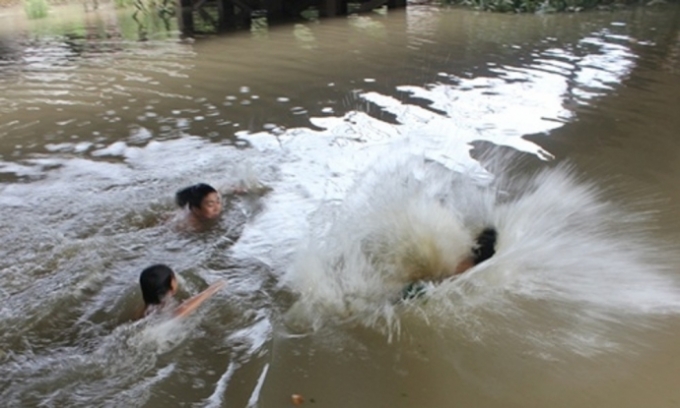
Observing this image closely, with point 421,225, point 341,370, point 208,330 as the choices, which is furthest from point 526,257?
point 208,330

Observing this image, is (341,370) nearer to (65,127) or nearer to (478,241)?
(478,241)

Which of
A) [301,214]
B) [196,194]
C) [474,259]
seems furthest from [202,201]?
[474,259]


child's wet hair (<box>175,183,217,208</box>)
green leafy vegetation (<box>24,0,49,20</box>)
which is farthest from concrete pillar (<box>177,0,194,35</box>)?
child's wet hair (<box>175,183,217,208</box>)

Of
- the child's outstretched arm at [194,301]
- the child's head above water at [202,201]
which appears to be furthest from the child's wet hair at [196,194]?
the child's outstretched arm at [194,301]

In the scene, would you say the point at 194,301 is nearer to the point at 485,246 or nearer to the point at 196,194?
the point at 196,194

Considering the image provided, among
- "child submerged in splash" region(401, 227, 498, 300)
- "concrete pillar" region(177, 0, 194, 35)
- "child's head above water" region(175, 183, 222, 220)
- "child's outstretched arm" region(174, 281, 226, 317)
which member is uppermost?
"concrete pillar" region(177, 0, 194, 35)

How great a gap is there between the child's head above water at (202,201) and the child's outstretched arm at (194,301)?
43.0 inches

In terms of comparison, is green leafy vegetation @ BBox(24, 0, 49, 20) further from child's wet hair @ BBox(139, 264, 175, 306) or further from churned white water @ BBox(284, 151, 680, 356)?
child's wet hair @ BBox(139, 264, 175, 306)

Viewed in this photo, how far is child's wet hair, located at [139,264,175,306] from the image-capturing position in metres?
3.49

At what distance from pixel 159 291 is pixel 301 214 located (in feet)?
5.53

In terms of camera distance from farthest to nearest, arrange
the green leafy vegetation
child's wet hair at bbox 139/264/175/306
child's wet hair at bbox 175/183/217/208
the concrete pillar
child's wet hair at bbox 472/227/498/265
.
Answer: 1. the green leafy vegetation
2. the concrete pillar
3. child's wet hair at bbox 175/183/217/208
4. child's wet hair at bbox 472/227/498/265
5. child's wet hair at bbox 139/264/175/306

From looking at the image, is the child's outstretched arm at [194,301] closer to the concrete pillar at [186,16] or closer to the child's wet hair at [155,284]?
the child's wet hair at [155,284]

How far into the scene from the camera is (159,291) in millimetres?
3518

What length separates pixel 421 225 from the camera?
4.00 metres
